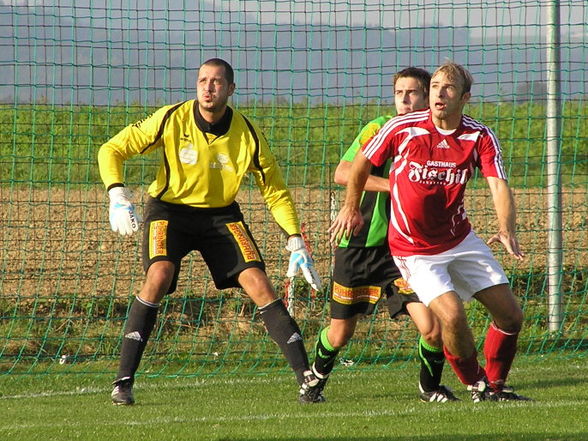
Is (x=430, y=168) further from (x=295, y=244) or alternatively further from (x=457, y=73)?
(x=295, y=244)

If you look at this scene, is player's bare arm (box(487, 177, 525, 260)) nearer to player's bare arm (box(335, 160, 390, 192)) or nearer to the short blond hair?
the short blond hair

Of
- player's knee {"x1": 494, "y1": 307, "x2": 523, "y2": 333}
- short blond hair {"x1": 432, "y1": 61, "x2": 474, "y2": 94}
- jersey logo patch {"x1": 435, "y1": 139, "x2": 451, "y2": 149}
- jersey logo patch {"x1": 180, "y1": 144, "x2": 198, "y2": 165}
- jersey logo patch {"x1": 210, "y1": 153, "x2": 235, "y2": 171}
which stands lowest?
player's knee {"x1": 494, "y1": 307, "x2": 523, "y2": 333}

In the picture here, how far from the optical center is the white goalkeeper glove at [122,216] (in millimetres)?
7562

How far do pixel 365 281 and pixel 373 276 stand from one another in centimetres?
6

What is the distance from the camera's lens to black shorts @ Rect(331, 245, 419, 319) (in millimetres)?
8016

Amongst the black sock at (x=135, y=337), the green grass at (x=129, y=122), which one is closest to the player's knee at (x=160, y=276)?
the black sock at (x=135, y=337)

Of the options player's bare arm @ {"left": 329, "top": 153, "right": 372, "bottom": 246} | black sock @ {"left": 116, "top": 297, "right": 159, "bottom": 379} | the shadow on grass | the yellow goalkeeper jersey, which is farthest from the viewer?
the yellow goalkeeper jersey

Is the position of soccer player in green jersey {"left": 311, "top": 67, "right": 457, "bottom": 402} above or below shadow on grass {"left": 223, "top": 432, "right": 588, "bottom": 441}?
above

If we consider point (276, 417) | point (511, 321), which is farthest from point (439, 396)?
point (276, 417)

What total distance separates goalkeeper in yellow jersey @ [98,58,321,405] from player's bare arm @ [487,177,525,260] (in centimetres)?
150

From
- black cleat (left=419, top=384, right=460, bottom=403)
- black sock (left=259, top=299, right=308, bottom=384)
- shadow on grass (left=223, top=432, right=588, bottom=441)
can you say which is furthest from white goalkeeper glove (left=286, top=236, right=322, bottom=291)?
shadow on grass (left=223, top=432, right=588, bottom=441)

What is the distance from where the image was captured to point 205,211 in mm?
8086

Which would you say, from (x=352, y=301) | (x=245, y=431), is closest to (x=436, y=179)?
(x=352, y=301)

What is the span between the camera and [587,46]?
11.2m
